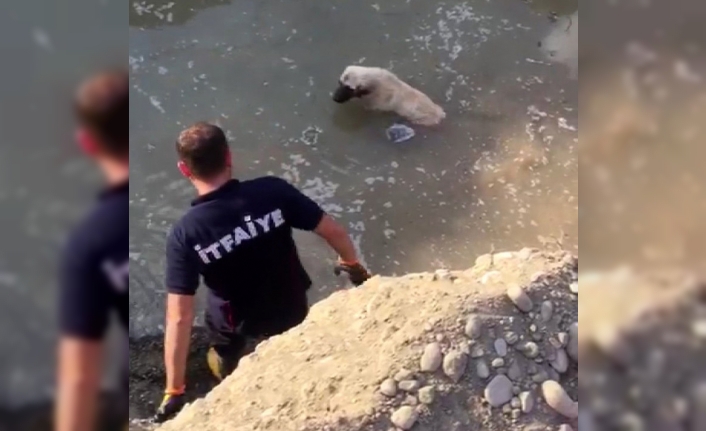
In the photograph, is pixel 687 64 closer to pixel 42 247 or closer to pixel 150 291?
pixel 42 247

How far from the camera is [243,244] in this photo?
7.41ft

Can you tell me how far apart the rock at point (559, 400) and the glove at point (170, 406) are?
125cm

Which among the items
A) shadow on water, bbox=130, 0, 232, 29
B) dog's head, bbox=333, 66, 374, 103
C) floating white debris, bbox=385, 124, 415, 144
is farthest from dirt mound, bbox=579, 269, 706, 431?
shadow on water, bbox=130, 0, 232, 29

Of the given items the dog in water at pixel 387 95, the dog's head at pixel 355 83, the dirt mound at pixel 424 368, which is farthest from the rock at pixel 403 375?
the dog's head at pixel 355 83

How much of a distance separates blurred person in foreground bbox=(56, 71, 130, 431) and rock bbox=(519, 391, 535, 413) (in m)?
1.35

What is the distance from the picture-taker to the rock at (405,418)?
1954 mm

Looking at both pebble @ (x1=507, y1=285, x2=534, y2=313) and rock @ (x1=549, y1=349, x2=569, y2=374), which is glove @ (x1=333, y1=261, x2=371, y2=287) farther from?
rock @ (x1=549, y1=349, x2=569, y2=374)

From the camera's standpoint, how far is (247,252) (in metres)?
2.29

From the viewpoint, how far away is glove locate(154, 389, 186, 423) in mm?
2367

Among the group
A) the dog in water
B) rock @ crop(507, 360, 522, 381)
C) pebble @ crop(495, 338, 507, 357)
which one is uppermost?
pebble @ crop(495, 338, 507, 357)

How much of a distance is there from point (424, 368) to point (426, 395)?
8 centimetres

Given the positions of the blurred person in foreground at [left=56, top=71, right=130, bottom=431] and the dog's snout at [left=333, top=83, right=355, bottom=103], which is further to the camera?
the dog's snout at [left=333, top=83, right=355, bottom=103]

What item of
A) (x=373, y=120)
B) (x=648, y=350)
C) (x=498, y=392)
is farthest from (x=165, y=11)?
(x=648, y=350)

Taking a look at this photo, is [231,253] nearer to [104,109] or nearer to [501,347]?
[501,347]
